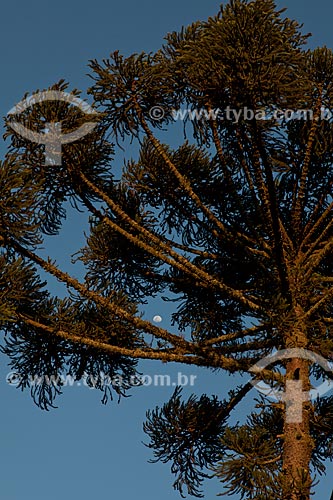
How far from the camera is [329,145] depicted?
10.7 metres

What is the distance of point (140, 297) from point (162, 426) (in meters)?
1.73

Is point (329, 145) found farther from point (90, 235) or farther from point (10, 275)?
point (10, 275)

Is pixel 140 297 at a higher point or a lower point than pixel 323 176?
lower

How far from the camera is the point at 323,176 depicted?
1108 cm

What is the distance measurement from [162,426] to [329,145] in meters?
3.81

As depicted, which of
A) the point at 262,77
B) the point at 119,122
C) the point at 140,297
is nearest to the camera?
the point at 262,77

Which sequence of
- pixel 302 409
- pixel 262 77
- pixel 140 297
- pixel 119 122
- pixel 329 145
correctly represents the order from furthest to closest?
1. pixel 140 297
2. pixel 329 145
3. pixel 119 122
4. pixel 302 409
5. pixel 262 77

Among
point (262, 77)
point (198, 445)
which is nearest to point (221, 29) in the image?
point (262, 77)

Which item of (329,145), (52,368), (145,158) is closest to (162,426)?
(52,368)

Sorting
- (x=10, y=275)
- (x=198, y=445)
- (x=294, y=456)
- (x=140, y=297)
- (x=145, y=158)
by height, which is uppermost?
(x=145, y=158)

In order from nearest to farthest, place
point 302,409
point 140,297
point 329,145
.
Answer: point 302,409, point 329,145, point 140,297

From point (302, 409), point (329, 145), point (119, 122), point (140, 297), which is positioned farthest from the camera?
point (140, 297)

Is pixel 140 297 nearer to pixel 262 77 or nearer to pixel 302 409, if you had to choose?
pixel 302 409

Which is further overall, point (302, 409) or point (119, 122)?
point (119, 122)
